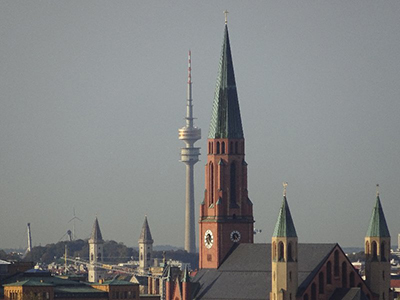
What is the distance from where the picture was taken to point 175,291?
166 m

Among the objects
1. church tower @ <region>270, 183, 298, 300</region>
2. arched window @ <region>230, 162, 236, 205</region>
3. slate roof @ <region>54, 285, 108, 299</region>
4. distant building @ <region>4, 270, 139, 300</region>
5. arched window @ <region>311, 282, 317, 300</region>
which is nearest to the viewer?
church tower @ <region>270, 183, 298, 300</region>

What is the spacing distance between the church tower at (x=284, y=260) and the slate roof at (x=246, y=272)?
12.0ft

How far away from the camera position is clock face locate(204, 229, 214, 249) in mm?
167625

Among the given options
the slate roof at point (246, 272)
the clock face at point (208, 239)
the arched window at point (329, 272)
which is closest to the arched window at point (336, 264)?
the arched window at point (329, 272)

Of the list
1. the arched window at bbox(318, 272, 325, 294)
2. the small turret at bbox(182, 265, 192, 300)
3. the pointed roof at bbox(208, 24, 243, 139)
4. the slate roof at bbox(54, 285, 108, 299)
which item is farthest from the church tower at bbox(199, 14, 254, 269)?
the slate roof at bbox(54, 285, 108, 299)

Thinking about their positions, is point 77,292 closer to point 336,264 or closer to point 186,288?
point 186,288

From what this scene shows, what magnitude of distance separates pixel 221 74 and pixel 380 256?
84.3ft

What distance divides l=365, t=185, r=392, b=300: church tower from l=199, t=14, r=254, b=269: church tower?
16.0 m

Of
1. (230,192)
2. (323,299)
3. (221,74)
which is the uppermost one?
(221,74)

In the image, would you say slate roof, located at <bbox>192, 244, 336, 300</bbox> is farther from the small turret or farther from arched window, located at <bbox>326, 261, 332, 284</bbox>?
arched window, located at <bbox>326, 261, 332, 284</bbox>

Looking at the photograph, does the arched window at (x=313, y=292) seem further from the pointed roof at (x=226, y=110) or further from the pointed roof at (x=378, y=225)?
the pointed roof at (x=226, y=110)

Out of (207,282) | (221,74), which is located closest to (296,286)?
(207,282)

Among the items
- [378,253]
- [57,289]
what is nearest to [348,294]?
[378,253]

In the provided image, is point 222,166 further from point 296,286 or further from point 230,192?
point 296,286
